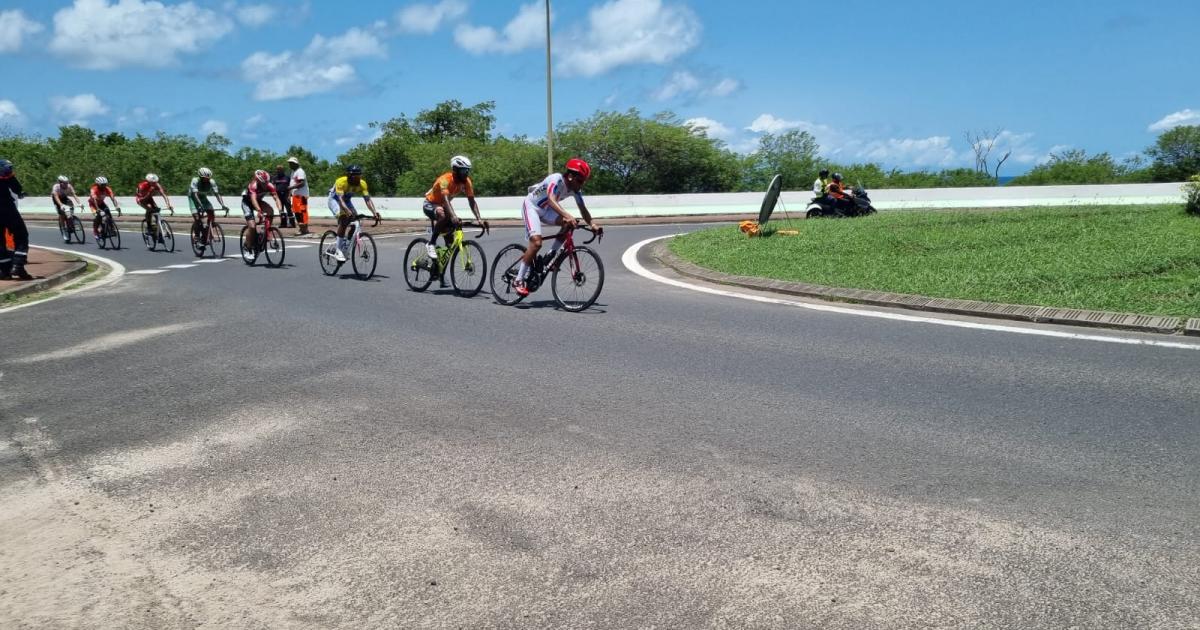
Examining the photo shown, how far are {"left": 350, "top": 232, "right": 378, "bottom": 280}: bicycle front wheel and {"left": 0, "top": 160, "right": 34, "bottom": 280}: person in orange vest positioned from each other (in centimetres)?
477

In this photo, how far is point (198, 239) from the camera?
63.7 ft

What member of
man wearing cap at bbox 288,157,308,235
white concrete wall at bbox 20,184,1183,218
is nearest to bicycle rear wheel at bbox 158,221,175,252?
man wearing cap at bbox 288,157,308,235

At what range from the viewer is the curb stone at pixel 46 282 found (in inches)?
504

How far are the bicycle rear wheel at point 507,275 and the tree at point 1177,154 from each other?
4870 cm

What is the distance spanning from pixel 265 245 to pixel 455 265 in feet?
21.4

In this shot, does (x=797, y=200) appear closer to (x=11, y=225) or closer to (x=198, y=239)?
(x=198, y=239)

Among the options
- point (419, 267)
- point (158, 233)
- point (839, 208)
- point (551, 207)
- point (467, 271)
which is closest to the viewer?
point (551, 207)

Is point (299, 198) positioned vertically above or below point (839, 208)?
above

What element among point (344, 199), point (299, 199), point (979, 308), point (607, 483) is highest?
point (344, 199)

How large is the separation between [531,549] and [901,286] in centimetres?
825

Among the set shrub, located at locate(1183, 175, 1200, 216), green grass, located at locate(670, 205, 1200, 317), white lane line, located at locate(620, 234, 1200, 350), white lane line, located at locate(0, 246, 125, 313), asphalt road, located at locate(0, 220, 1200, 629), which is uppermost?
shrub, located at locate(1183, 175, 1200, 216)

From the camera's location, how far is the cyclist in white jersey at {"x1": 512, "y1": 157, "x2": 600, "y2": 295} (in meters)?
10.0

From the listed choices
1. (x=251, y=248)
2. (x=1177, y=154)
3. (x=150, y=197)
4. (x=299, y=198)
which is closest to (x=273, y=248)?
(x=251, y=248)

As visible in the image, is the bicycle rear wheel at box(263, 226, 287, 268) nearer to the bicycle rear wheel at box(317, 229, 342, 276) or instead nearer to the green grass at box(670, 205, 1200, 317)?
the bicycle rear wheel at box(317, 229, 342, 276)
